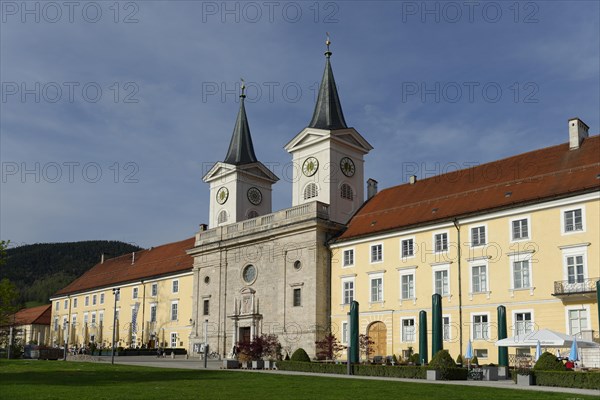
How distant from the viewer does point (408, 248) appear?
41.8 m

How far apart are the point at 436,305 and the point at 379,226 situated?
526 inches

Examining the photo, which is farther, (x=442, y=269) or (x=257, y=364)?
(x=442, y=269)

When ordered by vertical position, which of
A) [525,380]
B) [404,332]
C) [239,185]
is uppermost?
[239,185]

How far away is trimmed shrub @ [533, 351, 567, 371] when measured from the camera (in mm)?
26047

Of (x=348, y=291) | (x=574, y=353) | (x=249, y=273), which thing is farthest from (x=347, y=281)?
(x=574, y=353)

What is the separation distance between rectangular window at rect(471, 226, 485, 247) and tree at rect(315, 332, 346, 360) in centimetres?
1055

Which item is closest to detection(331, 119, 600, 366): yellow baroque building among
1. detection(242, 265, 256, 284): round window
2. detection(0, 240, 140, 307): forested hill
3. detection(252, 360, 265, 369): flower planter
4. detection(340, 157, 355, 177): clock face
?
detection(340, 157, 355, 177): clock face

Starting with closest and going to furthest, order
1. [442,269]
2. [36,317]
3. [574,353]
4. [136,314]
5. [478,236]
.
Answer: [574,353] < [478,236] < [442,269] < [136,314] < [36,317]

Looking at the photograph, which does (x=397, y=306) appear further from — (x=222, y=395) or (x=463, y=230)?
(x=222, y=395)

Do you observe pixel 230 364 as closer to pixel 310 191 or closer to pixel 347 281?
pixel 347 281

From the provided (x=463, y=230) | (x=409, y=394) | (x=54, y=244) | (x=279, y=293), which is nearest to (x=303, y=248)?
(x=279, y=293)

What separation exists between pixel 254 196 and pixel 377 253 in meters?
18.1

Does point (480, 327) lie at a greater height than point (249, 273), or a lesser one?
lesser

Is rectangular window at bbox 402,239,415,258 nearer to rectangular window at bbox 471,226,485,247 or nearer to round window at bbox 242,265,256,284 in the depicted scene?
rectangular window at bbox 471,226,485,247
